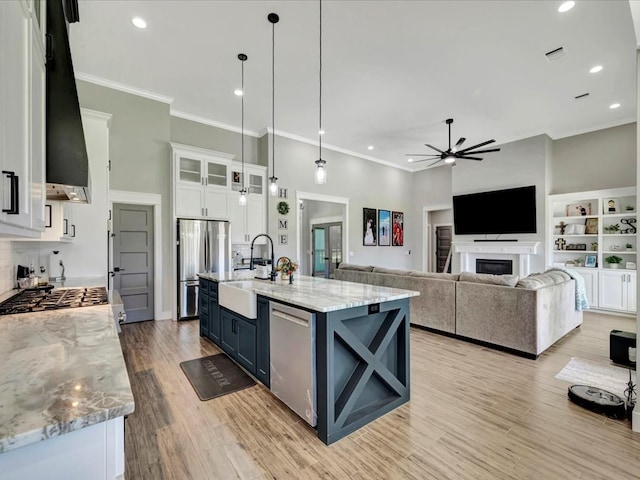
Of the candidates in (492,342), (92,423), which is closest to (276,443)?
(92,423)

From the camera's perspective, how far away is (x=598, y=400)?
95.9 inches

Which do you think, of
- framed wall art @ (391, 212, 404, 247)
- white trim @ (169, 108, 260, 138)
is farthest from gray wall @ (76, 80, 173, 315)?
framed wall art @ (391, 212, 404, 247)

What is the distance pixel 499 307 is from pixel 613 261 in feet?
13.2

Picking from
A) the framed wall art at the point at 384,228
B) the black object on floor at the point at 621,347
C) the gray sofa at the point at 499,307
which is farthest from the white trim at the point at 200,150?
the black object on floor at the point at 621,347

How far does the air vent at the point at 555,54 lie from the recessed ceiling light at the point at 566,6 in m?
0.75

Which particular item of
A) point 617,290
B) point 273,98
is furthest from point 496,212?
point 273,98

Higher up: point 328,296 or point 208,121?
point 208,121

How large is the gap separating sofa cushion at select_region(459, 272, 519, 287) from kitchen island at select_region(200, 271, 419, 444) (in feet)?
6.07

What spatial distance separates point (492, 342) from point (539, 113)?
4486 millimetres

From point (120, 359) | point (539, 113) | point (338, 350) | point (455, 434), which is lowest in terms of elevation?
point (455, 434)

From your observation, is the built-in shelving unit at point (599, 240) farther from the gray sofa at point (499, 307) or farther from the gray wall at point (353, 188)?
the gray wall at point (353, 188)

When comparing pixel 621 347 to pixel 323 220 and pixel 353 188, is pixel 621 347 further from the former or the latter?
pixel 323 220

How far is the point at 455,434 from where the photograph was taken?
2145 millimetres

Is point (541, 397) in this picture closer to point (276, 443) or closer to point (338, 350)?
point (338, 350)
